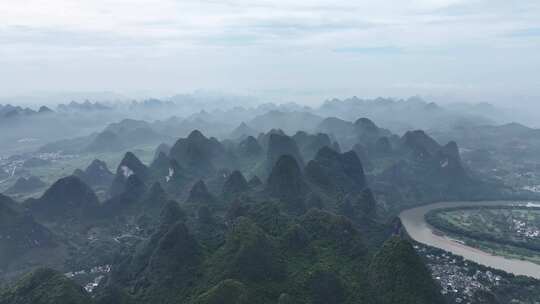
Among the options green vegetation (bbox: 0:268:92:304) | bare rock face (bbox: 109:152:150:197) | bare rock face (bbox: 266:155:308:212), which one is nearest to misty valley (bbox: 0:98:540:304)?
green vegetation (bbox: 0:268:92:304)

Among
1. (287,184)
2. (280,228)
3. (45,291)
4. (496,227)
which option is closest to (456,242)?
(496,227)

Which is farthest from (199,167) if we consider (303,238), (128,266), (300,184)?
(303,238)

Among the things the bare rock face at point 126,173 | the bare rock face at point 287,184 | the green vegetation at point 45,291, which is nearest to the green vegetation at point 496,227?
the bare rock face at point 287,184

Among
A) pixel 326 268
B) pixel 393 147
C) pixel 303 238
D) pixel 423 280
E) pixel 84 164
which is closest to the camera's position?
pixel 423 280

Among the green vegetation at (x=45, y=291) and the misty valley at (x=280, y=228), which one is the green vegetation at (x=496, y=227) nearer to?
the misty valley at (x=280, y=228)

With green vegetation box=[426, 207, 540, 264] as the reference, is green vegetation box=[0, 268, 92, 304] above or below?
above

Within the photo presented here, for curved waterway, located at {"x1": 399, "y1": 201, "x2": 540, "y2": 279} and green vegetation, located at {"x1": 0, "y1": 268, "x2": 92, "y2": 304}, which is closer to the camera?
green vegetation, located at {"x1": 0, "y1": 268, "x2": 92, "y2": 304}

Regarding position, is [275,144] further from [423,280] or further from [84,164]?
[84,164]

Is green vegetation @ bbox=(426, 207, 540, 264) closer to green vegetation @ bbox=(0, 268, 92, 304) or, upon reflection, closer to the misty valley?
the misty valley
